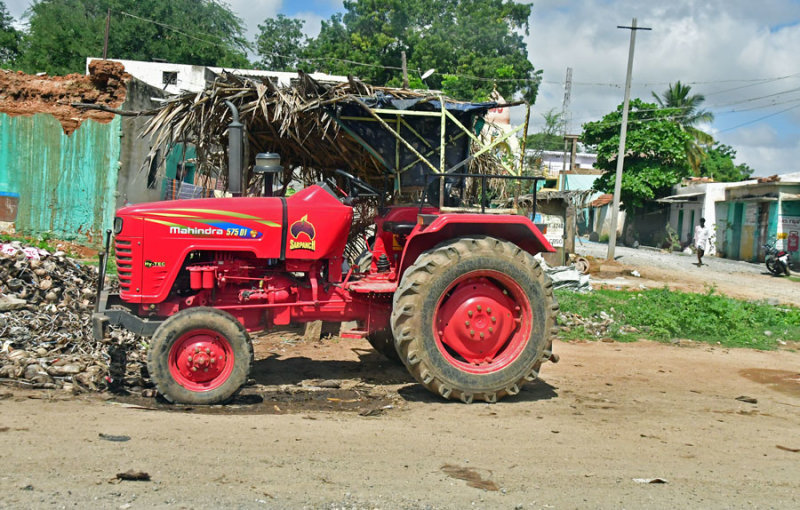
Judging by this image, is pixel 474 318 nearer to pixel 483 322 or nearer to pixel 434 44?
pixel 483 322

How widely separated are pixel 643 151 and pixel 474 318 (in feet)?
95.7

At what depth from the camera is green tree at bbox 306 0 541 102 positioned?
33.8 meters

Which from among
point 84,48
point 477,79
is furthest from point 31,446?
point 84,48

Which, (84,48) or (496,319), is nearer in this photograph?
(496,319)

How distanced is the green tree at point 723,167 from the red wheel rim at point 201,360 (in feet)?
167

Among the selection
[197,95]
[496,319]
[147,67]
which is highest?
[147,67]

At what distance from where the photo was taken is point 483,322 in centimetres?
582

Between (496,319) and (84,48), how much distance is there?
38.6 meters

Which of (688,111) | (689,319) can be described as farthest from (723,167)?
(689,319)

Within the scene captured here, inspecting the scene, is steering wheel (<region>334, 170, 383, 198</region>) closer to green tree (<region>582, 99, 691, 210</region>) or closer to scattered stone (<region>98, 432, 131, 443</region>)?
scattered stone (<region>98, 432, 131, 443</region>)

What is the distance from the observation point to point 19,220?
13.0 m

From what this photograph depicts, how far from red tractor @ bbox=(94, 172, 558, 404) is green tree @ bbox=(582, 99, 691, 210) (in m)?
28.2

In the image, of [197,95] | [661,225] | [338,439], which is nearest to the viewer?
[338,439]

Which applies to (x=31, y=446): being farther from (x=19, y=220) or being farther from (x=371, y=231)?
(x=19, y=220)
